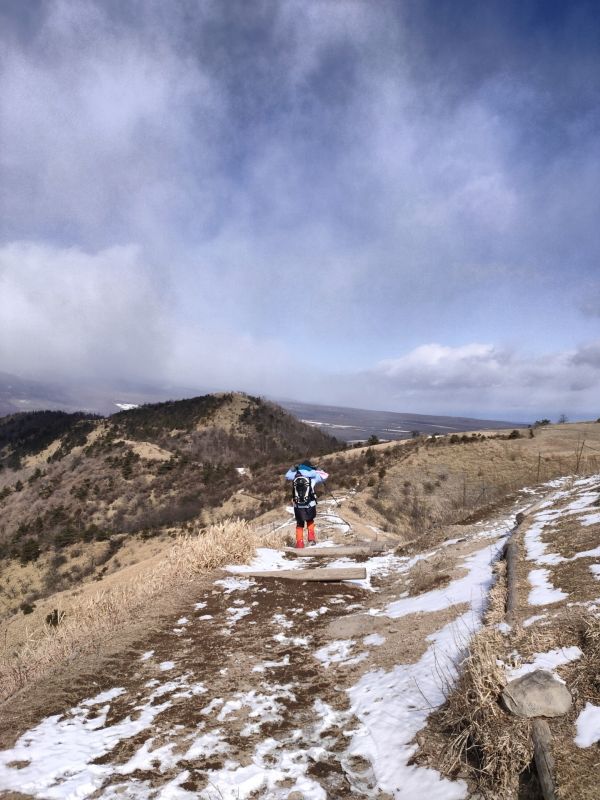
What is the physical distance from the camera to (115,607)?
7.33 m

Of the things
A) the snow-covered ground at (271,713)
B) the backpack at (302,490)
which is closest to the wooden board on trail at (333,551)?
the backpack at (302,490)

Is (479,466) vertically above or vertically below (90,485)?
above

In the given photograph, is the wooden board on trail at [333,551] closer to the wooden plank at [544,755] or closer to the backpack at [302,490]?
the backpack at [302,490]

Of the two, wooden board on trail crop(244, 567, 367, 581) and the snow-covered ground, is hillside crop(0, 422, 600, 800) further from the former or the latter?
wooden board on trail crop(244, 567, 367, 581)

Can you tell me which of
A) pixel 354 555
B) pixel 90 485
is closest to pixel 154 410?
pixel 90 485

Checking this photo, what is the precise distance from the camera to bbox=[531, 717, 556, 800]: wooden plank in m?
2.48

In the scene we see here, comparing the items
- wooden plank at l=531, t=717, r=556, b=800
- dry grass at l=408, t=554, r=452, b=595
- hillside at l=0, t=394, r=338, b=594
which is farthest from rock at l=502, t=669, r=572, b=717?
hillside at l=0, t=394, r=338, b=594

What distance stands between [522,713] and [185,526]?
91.3ft

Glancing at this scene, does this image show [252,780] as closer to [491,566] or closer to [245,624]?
[245,624]

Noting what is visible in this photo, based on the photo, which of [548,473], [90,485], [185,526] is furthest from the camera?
[90,485]

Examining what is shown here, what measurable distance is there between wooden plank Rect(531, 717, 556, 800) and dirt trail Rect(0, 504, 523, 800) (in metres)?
0.51

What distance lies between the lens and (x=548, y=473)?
75.0ft

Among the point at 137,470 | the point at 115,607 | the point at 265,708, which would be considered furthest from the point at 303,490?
the point at 137,470

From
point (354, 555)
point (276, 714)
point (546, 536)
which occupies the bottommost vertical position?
point (354, 555)
